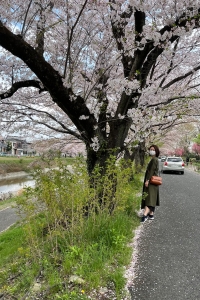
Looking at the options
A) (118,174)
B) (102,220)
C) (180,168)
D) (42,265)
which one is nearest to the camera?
(42,265)

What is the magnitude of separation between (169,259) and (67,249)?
148 cm

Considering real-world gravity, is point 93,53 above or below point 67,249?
above

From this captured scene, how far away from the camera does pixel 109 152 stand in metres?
5.42

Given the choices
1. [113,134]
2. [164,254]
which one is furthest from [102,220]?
[113,134]

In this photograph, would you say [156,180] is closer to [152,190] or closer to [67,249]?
[152,190]

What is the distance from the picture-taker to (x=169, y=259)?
3814 millimetres

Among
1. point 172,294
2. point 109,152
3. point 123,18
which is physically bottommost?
point 172,294

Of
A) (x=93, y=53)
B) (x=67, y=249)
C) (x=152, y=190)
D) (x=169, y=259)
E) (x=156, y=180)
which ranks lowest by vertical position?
(x=169, y=259)

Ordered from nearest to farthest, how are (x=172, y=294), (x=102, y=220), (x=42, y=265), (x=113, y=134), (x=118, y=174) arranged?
(x=172, y=294)
(x=42, y=265)
(x=102, y=220)
(x=118, y=174)
(x=113, y=134)

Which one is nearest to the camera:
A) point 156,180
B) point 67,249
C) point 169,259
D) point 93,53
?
point 67,249

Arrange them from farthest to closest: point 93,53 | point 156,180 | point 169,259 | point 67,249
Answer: point 93,53 < point 156,180 < point 169,259 < point 67,249

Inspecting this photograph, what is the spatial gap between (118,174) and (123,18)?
3406 mm

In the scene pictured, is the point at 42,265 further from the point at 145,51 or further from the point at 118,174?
the point at 145,51

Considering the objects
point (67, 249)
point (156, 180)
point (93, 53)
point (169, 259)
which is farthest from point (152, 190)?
point (93, 53)
